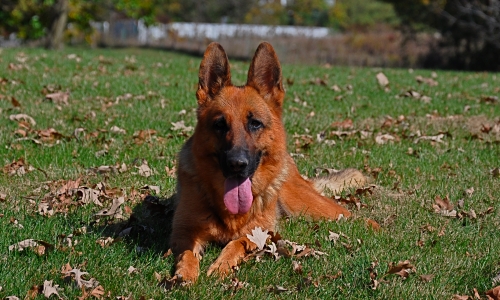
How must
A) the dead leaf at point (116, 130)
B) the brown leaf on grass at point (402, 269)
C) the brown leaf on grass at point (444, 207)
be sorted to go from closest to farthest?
1. the brown leaf on grass at point (402, 269)
2. the brown leaf on grass at point (444, 207)
3. the dead leaf at point (116, 130)

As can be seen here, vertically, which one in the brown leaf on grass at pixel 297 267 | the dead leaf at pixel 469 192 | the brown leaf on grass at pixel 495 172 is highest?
the brown leaf on grass at pixel 495 172

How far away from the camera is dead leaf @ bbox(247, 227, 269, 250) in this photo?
4.61 m

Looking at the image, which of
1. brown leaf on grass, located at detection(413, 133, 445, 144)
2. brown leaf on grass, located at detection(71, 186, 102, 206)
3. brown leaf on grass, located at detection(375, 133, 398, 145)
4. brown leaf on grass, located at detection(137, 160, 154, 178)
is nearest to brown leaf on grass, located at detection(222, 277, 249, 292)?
brown leaf on grass, located at detection(71, 186, 102, 206)

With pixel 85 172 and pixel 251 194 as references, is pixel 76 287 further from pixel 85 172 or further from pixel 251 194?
pixel 85 172

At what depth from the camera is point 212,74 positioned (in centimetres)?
515

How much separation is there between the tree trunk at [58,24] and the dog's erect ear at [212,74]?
21044 mm

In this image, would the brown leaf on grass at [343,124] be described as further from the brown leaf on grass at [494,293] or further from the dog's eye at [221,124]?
the brown leaf on grass at [494,293]

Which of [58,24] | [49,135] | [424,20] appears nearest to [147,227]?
[49,135]

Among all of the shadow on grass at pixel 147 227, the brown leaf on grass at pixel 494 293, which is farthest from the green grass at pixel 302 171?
the brown leaf on grass at pixel 494 293

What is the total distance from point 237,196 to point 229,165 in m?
0.32

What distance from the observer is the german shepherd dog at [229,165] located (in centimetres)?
460

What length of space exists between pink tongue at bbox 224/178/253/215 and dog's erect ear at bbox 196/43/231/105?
31.9 inches

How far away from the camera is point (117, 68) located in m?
14.1

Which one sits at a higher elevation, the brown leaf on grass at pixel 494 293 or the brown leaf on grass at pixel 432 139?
the brown leaf on grass at pixel 494 293
